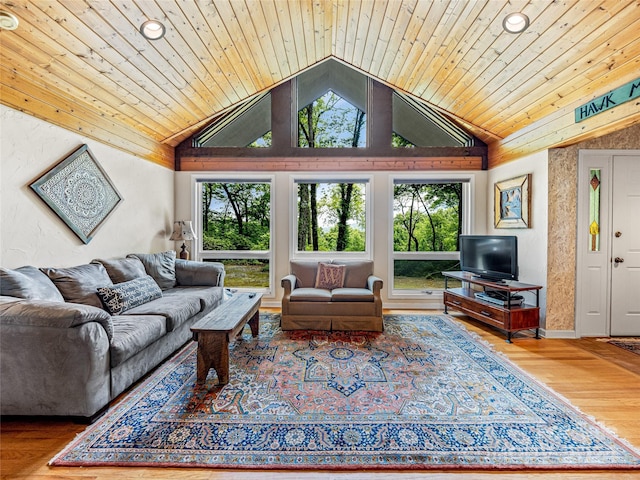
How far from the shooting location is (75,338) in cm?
177

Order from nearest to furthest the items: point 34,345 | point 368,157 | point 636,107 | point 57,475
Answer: point 57,475 → point 34,345 → point 636,107 → point 368,157

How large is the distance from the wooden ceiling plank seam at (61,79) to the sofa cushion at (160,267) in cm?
170

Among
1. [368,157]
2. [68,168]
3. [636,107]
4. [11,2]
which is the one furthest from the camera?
[368,157]

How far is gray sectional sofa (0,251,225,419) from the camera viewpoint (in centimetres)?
177

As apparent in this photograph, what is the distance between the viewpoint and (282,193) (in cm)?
464

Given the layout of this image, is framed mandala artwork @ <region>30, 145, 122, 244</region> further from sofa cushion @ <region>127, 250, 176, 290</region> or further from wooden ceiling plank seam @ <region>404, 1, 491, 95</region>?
wooden ceiling plank seam @ <region>404, 1, 491, 95</region>

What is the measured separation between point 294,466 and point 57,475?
1.22 meters

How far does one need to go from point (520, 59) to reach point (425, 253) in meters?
2.76

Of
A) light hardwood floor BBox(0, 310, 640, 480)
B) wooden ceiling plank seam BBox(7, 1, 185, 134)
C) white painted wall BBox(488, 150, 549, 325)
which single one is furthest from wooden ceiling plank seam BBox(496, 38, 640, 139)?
wooden ceiling plank seam BBox(7, 1, 185, 134)

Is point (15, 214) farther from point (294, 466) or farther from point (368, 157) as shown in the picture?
point (368, 157)

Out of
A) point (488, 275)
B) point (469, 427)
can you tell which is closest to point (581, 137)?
point (488, 275)

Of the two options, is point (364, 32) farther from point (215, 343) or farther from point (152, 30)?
point (215, 343)

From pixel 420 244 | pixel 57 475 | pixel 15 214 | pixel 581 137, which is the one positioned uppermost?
pixel 581 137

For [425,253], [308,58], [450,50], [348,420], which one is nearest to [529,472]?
[348,420]
